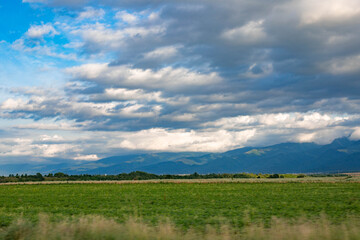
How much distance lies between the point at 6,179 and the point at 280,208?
12462 cm

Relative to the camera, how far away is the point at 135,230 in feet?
46.1

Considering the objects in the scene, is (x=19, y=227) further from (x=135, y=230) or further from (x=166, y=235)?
(x=166, y=235)

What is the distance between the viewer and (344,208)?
3045cm

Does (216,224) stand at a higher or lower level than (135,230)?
lower

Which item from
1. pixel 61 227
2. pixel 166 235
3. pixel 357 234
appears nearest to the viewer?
pixel 357 234

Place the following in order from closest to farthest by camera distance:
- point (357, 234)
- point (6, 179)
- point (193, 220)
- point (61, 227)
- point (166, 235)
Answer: point (357, 234) < point (166, 235) < point (61, 227) < point (193, 220) < point (6, 179)

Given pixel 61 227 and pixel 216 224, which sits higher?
pixel 61 227

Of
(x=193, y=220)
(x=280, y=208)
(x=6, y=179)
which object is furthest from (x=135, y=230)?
(x=6, y=179)

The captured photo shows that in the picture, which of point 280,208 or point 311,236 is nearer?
point 311,236

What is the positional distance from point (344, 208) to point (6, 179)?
5059 inches

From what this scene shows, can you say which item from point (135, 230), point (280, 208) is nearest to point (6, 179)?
point (280, 208)

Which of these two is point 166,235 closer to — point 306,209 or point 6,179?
point 306,209

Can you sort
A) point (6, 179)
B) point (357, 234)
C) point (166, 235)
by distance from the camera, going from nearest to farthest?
point (357, 234) < point (166, 235) < point (6, 179)

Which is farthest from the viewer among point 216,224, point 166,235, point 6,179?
point 6,179
